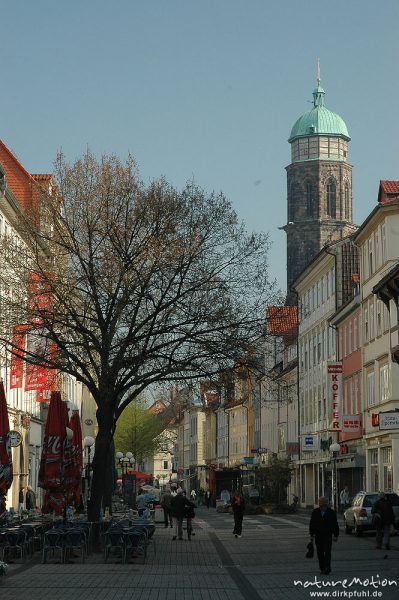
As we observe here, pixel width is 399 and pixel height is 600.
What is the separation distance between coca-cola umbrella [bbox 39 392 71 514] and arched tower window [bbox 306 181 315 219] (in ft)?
480

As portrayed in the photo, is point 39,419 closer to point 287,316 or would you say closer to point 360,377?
point 360,377

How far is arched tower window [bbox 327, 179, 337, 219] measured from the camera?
573 ft

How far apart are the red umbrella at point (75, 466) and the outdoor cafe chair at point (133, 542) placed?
2.79m

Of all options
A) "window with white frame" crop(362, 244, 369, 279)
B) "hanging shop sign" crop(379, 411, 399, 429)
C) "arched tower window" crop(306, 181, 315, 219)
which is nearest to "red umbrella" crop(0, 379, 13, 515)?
"hanging shop sign" crop(379, 411, 399, 429)

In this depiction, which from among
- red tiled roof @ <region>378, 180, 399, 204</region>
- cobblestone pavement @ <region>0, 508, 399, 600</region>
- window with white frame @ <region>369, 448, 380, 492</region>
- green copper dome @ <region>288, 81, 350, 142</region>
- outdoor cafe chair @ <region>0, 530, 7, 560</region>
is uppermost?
green copper dome @ <region>288, 81, 350, 142</region>

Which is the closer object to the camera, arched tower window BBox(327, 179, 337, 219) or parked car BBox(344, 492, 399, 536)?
parked car BBox(344, 492, 399, 536)

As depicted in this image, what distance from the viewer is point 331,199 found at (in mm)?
176000

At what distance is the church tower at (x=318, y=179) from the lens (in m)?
173

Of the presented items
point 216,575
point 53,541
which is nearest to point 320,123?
point 53,541

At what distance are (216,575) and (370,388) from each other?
3687 cm

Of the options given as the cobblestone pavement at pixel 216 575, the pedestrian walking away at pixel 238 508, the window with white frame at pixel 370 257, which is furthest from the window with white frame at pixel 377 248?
the cobblestone pavement at pixel 216 575

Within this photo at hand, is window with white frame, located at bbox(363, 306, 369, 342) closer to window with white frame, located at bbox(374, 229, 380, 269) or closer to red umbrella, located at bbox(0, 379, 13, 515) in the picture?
window with white frame, located at bbox(374, 229, 380, 269)

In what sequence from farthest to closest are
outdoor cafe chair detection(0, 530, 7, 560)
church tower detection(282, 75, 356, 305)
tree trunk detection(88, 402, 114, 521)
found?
church tower detection(282, 75, 356, 305) < tree trunk detection(88, 402, 114, 521) < outdoor cafe chair detection(0, 530, 7, 560)

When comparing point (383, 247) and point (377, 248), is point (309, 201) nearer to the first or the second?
point (377, 248)
